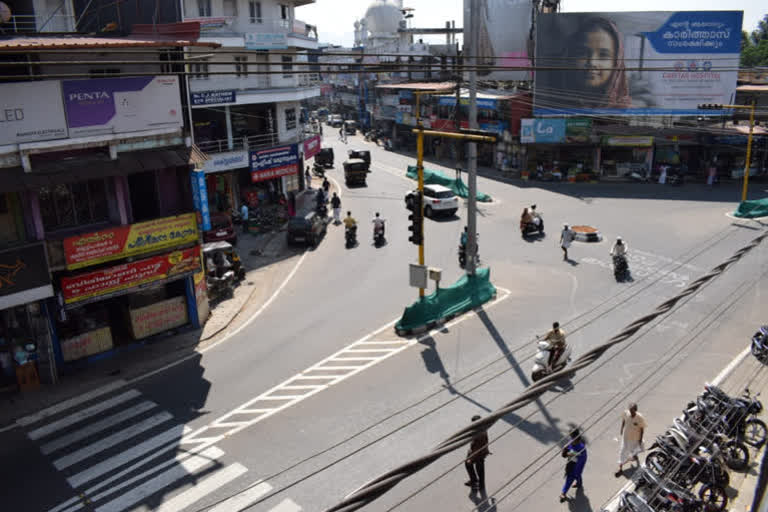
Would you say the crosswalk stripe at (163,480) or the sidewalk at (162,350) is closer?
the crosswalk stripe at (163,480)

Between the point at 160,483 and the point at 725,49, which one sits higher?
the point at 725,49

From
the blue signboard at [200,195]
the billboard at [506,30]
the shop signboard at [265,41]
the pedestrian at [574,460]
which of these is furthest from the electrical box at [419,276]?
the billboard at [506,30]

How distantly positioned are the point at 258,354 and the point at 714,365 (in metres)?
13.1

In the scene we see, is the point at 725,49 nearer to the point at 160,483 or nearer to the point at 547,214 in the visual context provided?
the point at 547,214

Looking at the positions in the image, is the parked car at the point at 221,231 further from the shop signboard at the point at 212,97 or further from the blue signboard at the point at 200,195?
the blue signboard at the point at 200,195

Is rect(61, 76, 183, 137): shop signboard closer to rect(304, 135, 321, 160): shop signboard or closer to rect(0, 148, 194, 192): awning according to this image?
rect(0, 148, 194, 192): awning

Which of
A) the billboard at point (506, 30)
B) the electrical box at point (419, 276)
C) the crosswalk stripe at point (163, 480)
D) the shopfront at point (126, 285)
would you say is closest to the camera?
the crosswalk stripe at point (163, 480)

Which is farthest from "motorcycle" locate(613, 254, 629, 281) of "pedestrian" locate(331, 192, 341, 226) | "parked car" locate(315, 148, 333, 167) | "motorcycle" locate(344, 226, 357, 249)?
"parked car" locate(315, 148, 333, 167)

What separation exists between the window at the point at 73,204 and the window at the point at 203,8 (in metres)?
20.1

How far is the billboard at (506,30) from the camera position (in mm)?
56594

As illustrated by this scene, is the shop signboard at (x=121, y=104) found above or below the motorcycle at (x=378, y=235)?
above

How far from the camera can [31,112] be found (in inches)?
682

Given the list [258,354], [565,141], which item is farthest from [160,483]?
[565,141]

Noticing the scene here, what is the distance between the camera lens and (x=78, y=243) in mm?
18375
